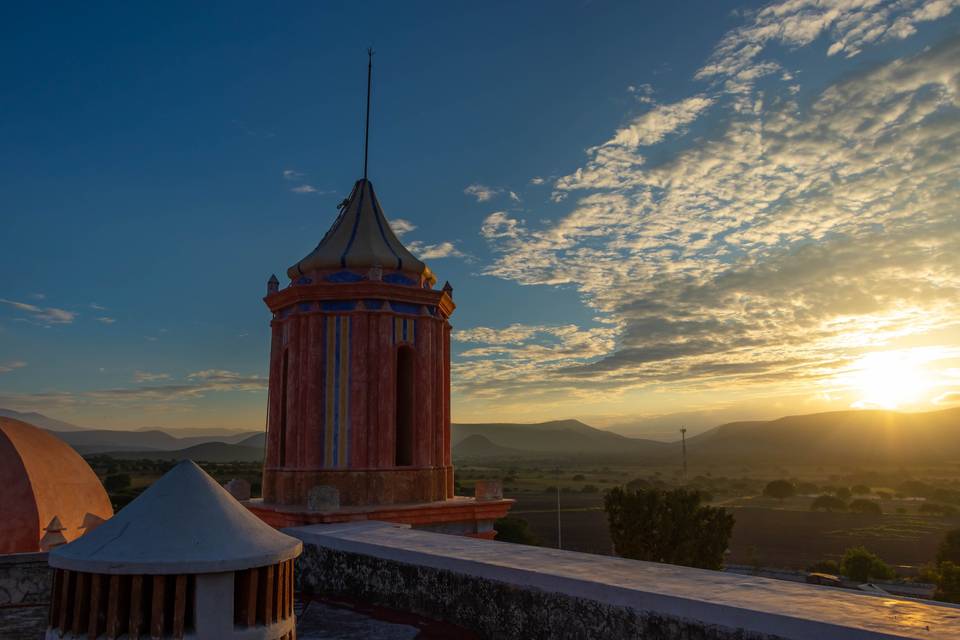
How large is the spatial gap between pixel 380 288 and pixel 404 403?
9.41 ft

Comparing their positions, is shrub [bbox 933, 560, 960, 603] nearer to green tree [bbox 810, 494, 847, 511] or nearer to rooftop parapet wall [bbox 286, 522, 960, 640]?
rooftop parapet wall [bbox 286, 522, 960, 640]

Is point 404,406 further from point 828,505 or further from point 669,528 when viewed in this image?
point 828,505

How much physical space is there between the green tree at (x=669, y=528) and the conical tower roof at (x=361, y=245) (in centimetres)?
1681

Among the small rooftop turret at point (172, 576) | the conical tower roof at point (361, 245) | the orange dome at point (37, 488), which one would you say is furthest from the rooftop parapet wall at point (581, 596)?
the conical tower roof at point (361, 245)

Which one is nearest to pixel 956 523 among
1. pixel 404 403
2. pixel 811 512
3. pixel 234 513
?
pixel 811 512

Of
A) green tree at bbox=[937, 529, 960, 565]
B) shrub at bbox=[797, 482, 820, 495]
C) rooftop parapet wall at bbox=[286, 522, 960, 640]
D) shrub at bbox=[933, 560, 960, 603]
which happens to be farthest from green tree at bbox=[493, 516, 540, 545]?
shrub at bbox=[797, 482, 820, 495]

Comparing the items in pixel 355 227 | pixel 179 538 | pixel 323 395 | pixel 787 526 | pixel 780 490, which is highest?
pixel 355 227

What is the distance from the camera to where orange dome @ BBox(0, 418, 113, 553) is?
1050 centimetres

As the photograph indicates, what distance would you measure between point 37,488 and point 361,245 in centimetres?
712

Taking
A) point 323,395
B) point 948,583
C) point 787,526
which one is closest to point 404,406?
point 323,395

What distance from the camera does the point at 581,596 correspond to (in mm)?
5871

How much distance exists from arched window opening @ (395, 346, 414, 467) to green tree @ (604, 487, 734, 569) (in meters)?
15.5

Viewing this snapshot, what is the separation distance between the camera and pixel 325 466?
1334 cm

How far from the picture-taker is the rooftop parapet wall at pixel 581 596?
15.6 feet
